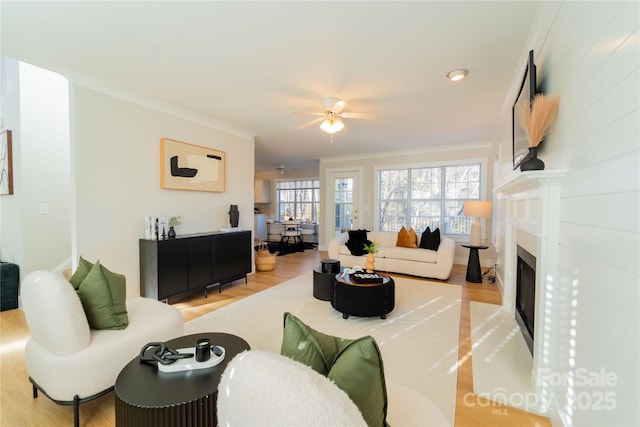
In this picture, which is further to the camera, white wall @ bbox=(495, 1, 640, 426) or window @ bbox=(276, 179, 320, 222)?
window @ bbox=(276, 179, 320, 222)

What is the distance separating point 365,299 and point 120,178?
311cm

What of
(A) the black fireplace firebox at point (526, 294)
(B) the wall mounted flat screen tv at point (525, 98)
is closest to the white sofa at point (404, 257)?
(A) the black fireplace firebox at point (526, 294)

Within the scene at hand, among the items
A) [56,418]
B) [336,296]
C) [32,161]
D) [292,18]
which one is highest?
[292,18]

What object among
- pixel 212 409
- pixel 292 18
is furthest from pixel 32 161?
pixel 212 409

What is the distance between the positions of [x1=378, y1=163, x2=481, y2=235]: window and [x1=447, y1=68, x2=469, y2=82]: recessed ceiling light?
3.52 metres

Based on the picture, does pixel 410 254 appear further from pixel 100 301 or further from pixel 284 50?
pixel 100 301

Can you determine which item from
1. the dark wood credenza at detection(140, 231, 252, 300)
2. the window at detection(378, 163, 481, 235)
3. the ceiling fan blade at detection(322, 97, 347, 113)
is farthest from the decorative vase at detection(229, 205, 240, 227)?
the window at detection(378, 163, 481, 235)

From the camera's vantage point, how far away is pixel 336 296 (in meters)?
3.04

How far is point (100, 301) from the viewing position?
1734 mm

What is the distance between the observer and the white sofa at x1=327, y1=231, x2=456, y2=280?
14.8 ft

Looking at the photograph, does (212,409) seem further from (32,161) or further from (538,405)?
(32,161)

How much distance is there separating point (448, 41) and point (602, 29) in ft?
4.07

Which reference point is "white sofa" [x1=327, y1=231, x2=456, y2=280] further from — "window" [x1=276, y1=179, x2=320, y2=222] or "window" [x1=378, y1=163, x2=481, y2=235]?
"window" [x1=276, y1=179, x2=320, y2=222]

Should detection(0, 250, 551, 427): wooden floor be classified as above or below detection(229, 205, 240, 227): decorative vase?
below
